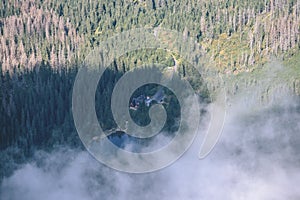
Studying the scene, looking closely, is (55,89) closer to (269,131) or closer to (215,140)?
(215,140)

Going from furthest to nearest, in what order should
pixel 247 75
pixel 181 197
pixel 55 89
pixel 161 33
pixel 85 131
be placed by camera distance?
pixel 161 33 < pixel 247 75 < pixel 55 89 < pixel 85 131 < pixel 181 197

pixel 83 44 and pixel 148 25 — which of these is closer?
pixel 83 44

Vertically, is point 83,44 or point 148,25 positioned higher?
point 148,25

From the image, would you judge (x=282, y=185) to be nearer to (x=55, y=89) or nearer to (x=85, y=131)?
(x=85, y=131)

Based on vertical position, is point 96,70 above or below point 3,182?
above

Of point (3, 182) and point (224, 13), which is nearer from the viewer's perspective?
point (3, 182)

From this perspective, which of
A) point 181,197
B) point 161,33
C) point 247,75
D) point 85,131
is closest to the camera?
point 181,197

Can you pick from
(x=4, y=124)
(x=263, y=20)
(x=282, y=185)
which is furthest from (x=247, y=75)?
(x=4, y=124)

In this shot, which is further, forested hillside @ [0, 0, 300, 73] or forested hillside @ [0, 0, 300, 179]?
forested hillside @ [0, 0, 300, 73]

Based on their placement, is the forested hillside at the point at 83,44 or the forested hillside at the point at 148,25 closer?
the forested hillside at the point at 83,44
